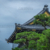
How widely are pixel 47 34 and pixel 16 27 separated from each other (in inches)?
134

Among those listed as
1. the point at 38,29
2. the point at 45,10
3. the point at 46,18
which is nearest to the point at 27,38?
the point at 46,18

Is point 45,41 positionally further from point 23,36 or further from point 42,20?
point 42,20

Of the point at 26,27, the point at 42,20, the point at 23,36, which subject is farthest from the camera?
the point at 26,27

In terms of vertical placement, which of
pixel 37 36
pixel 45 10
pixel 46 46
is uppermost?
pixel 45 10

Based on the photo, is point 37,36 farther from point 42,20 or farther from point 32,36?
point 42,20

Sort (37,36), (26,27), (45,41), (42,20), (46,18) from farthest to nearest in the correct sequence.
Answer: (26,27) → (42,20) → (46,18) → (37,36) → (45,41)

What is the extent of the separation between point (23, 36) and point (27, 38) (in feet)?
0.97

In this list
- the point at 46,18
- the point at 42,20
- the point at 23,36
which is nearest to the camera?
the point at 23,36

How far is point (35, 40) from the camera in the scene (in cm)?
684

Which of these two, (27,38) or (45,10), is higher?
(45,10)

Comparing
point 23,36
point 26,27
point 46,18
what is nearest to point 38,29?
point 26,27

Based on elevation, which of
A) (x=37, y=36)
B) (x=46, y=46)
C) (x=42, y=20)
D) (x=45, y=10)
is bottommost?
(x=46, y=46)

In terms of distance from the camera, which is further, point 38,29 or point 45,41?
point 38,29

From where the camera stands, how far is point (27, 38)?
7.01m
